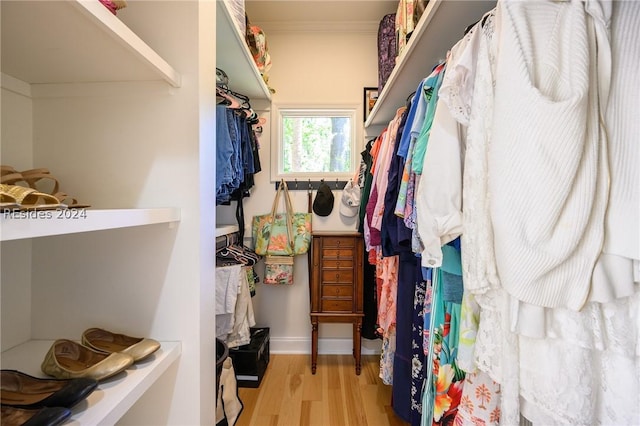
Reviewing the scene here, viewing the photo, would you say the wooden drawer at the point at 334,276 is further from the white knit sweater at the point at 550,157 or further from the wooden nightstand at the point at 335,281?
the white knit sweater at the point at 550,157

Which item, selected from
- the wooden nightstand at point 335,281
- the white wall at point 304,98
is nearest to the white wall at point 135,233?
the wooden nightstand at point 335,281

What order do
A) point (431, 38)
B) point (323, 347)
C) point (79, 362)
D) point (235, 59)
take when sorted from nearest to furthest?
point (79, 362) < point (431, 38) < point (235, 59) < point (323, 347)

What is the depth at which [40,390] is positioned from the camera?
58cm

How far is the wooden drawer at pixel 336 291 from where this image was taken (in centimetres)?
184

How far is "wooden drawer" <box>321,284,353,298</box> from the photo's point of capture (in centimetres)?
184

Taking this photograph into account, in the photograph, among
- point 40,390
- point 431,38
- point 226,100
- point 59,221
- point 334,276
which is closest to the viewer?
point 59,221

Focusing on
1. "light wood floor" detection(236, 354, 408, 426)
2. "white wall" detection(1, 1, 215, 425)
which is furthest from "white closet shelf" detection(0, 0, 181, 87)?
"light wood floor" detection(236, 354, 408, 426)

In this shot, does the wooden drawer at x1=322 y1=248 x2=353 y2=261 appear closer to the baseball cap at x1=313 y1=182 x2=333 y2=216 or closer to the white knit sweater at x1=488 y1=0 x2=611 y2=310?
the baseball cap at x1=313 y1=182 x2=333 y2=216

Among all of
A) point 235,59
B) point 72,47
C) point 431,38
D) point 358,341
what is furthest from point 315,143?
point 72,47

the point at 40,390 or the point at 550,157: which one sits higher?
the point at 550,157

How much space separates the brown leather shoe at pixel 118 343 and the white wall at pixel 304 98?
1.37 metres

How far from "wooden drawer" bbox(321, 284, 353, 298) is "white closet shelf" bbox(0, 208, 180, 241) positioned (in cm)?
139

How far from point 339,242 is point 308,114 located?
113cm

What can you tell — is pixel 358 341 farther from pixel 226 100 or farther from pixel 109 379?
pixel 226 100
